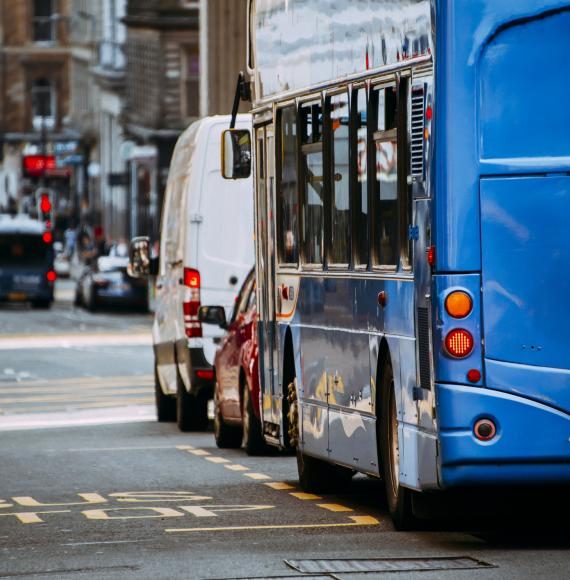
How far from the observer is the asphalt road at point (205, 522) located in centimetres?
1052

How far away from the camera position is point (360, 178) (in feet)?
40.1

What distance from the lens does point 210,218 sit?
20906mm

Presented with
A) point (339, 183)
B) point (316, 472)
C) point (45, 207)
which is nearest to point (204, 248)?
point (316, 472)

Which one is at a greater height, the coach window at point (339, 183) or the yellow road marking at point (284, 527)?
the coach window at point (339, 183)

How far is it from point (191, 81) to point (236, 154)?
5495cm

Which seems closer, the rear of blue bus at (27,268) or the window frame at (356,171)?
the window frame at (356,171)

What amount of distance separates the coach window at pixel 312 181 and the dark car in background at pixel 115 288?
135ft

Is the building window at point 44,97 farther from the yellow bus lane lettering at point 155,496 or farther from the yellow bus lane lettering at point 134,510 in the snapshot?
the yellow bus lane lettering at point 134,510

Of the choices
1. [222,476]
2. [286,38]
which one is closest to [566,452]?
[286,38]

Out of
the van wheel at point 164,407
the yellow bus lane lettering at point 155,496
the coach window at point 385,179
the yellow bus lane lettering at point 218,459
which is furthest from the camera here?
the van wheel at point 164,407

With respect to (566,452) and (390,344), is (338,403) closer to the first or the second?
(390,344)

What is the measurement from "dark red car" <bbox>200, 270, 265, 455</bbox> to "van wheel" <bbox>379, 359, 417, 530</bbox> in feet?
17.2

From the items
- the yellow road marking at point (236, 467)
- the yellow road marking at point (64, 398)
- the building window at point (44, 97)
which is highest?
the building window at point (44, 97)

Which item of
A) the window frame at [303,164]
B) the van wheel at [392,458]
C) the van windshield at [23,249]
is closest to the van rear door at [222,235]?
the window frame at [303,164]
